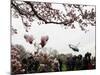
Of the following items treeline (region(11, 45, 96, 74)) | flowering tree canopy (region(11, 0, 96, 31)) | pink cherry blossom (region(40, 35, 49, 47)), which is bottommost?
treeline (region(11, 45, 96, 74))

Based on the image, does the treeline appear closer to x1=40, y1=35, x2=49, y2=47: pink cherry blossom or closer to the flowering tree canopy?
x1=40, y1=35, x2=49, y2=47: pink cherry blossom

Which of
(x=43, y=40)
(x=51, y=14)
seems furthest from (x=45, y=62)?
(x=51, y=14)

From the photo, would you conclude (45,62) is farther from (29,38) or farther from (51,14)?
(51,14)

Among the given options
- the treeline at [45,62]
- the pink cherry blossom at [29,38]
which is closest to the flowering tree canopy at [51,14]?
the pink cherry blossom at [29,38]

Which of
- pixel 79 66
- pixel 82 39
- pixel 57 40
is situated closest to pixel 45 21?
pixel 57 40

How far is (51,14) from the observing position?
2.20 m

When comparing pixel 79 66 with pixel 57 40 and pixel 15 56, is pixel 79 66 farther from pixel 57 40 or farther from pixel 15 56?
pixel 15 56

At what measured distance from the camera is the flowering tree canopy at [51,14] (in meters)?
2.10

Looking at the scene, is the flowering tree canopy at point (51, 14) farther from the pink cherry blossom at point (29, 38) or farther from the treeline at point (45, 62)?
the treeline at point (45, 62)

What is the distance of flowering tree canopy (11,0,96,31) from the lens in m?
2.10

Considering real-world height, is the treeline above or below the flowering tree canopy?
below

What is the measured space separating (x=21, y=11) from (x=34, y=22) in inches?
6.7

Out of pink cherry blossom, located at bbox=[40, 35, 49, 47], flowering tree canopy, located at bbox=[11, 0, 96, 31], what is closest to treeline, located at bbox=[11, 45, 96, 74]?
pink cherry blossom, located at bbox=[40, 35, 49, 47]
